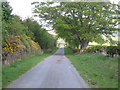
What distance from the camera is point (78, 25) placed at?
37.8 meters

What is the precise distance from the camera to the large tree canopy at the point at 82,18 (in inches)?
1409

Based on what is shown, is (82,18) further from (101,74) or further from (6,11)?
(101,74)

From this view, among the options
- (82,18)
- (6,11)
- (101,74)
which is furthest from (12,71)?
(82,18)

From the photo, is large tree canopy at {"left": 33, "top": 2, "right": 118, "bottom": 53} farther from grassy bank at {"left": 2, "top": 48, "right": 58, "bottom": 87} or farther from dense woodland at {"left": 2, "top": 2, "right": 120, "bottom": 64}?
grassy bank at {"left": 2, "top": 48, "right": 58, "bottom": 87}

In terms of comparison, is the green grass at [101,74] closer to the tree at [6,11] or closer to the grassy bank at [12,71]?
the grassy bank at [12,71]

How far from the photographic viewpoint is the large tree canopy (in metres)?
Answer: 35.8

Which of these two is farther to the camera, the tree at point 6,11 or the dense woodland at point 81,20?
the dense woodland at point 81,20

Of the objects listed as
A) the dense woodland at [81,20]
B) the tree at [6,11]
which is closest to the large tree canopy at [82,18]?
the dense woodland at [81,20]

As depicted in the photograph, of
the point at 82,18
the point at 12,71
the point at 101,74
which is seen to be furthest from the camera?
the point at 82,18

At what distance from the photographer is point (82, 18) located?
36.9 metres

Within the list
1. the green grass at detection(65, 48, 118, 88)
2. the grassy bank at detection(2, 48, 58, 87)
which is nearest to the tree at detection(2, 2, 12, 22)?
the grassy bank at detection(2, 48, 58, 87)

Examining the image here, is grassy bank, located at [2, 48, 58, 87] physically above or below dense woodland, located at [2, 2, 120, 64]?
below

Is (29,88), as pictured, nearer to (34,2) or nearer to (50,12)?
(50,12)

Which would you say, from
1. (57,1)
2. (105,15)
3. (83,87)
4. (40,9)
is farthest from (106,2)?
(83,87)
